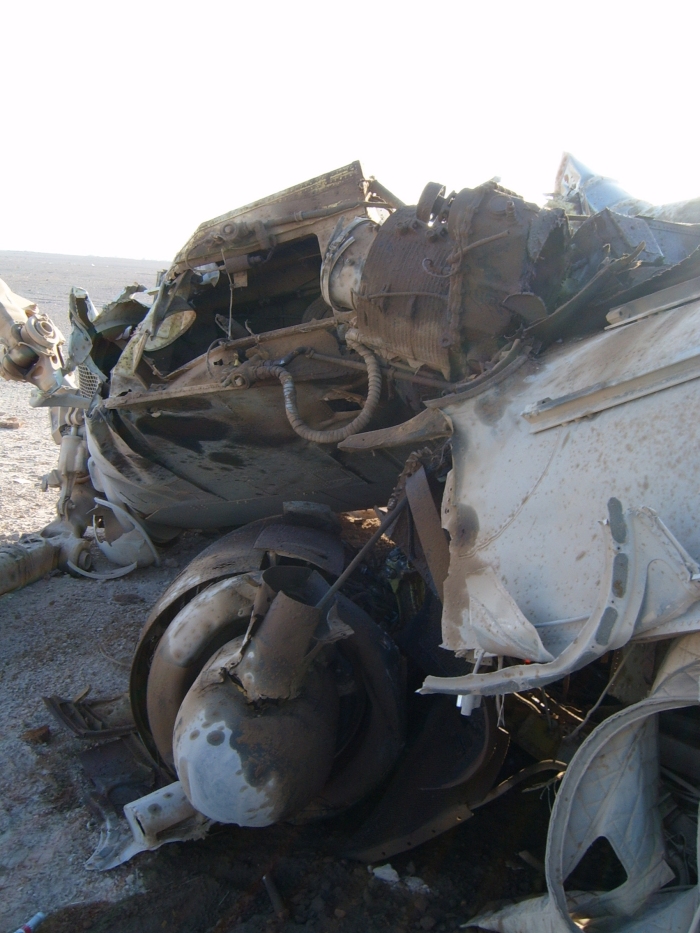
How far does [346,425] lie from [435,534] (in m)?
0.96

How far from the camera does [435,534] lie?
2500 millimetres

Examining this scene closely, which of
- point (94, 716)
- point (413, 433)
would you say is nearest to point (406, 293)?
point (413, 433)

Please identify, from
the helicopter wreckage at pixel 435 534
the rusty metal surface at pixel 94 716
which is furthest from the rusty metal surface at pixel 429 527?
the rusty metal surface at pixel 94 716

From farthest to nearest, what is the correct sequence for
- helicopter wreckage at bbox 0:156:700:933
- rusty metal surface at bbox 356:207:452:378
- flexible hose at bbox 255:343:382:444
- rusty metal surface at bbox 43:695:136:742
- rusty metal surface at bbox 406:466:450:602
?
rusty metal surface at bbox 43:695:136:742
flexible hose at bbox 255:343:382:444
rusty metal surface at bbox 356:207:452:378
rusty metal surface at bbox 406:466:450:602
helicopter wreckage at bbox 0:156:700:933

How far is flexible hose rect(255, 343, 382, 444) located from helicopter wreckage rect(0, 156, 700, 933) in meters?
0.01

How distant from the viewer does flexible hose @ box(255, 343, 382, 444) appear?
10.1 ft

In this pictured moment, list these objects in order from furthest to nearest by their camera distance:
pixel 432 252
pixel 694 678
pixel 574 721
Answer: pixel 432 252
pixel 574 721
pixel 694 678

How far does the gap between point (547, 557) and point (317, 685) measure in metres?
1.08

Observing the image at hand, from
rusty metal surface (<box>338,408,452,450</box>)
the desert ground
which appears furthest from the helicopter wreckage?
the desert ground

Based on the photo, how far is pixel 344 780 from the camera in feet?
9.29

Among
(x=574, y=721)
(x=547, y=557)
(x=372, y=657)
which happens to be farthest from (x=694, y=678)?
(x=372, y=657)

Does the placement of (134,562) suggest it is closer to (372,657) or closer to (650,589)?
(372,657)

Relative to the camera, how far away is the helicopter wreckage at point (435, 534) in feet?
5.92

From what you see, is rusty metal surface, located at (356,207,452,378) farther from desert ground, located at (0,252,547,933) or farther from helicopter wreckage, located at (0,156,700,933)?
desert ground, located at (0,252,547,933)
